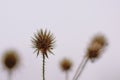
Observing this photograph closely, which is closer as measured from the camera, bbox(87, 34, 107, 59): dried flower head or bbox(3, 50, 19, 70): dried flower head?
bbox(3, 50, 19, 70): dried flower head

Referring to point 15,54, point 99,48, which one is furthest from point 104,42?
point 15,54

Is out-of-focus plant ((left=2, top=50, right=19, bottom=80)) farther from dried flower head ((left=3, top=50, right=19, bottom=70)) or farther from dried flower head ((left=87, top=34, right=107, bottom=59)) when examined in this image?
dried flower head ((left=87, top=34, right=107, bottom=59))

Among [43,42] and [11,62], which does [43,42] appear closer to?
[43,42]

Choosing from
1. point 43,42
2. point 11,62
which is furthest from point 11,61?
point 43,42

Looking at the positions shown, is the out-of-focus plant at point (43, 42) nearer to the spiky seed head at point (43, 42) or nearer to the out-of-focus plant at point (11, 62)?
the spiky seed head at point (43, 42)

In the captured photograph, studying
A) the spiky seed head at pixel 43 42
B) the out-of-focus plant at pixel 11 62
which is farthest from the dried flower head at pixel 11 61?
the spiky seed head at pixel 43 42

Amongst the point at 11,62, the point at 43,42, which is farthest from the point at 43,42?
the point at 11,62

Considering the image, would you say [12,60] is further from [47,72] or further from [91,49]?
[47,72]

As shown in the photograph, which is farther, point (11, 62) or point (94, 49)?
point (94, 49)

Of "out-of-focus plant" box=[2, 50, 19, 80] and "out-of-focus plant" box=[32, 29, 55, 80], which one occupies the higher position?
"out-of-focus plant" box=[32, 29, 55, 80]

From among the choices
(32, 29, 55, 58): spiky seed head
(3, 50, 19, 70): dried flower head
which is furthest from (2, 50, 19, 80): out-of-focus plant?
(32, 29, 55, 58): spiky seed head

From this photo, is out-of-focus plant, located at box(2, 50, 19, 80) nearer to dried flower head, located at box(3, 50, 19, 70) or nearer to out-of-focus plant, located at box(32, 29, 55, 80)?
dried flower head, located at box(3, 50, 19, 70)
